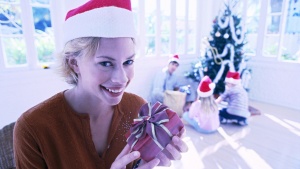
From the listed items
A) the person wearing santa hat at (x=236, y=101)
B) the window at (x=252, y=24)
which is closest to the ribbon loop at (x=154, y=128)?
the person wearing santa hat at (x=236, y=101)

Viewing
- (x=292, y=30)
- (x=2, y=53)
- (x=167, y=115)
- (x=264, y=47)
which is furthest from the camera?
(x=264, y=47)

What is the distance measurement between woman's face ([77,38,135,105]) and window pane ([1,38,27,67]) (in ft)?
8.40

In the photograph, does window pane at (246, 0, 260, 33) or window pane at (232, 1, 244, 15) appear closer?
window pane at (246, 0, 260, 33)

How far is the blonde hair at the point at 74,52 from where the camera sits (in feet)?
2.44

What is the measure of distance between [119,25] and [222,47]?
361 centimetres

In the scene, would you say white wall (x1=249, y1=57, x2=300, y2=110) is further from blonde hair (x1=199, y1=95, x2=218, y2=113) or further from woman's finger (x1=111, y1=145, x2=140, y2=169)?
woman's finger (x1=111, y1=145, x2=140, y2=169)

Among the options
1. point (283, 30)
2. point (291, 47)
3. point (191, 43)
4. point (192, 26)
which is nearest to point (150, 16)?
point (192, 26)

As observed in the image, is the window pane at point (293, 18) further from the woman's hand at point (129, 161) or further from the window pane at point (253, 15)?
the woman's hand at point (129, 161)

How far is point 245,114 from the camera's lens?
3.09 m

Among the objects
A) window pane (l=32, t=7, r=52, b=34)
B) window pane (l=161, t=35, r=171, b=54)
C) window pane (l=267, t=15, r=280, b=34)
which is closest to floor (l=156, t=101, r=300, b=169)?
window pane (l=267, t=15, r=280, b=34)

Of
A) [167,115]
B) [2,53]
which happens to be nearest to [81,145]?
[167,115]

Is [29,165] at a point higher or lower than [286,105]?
higher

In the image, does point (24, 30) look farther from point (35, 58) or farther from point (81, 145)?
point (81, 145)

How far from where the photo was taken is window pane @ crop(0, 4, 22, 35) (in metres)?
2.66
